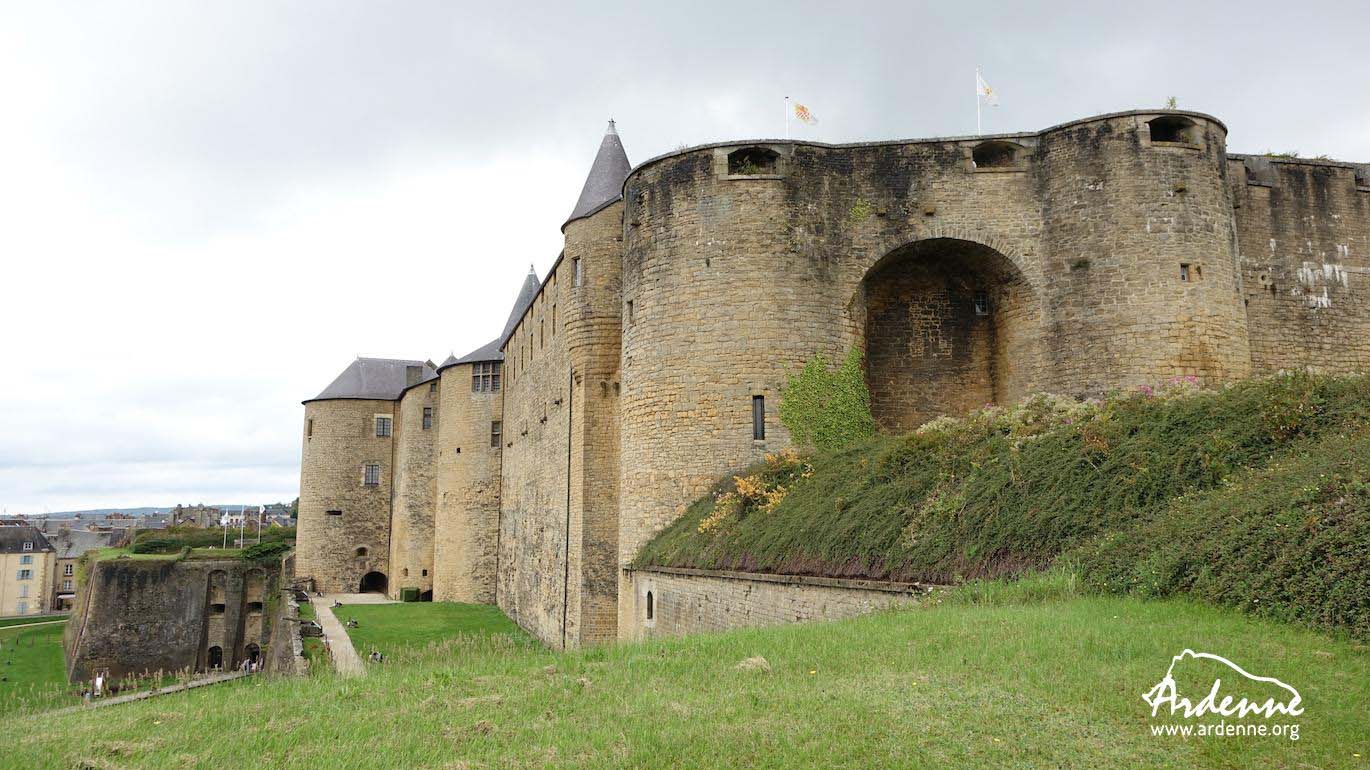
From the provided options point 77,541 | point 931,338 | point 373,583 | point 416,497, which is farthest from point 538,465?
point 77,541

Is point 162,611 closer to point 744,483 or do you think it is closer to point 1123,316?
point 744,483

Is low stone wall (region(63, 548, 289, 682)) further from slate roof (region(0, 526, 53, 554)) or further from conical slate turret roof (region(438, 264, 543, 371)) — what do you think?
slate roof (region(0, 526, 53, 554))

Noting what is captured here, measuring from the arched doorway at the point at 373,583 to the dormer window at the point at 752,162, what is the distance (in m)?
31.1

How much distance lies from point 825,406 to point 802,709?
1220 centimetres

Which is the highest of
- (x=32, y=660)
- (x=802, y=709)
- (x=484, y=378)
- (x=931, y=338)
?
(x=484, y=378)

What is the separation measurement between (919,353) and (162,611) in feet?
102

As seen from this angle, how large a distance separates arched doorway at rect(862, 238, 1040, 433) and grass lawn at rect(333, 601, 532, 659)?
407 inches

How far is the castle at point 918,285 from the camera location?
17.0 m

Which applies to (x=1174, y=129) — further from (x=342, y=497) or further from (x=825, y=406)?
(x=342, y=497)

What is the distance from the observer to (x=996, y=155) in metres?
18.6

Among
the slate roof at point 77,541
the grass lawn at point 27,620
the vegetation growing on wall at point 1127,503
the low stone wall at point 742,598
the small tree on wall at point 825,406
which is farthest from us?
the slate roof at point 77,541

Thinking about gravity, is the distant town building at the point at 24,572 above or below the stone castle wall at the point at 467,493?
below

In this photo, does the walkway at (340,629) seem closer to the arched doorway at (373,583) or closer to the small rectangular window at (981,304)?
the arched doorway at (373,583)

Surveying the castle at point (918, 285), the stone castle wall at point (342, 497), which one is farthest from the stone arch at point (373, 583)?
the castle at point (918, 285)
